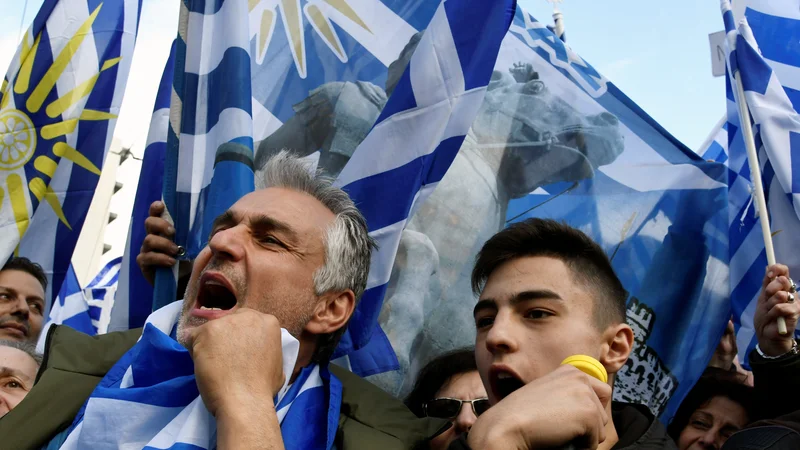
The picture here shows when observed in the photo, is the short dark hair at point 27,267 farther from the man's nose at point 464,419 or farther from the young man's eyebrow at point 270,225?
the man's nose at point 464,419

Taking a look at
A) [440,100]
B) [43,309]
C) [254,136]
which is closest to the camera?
[440,100]

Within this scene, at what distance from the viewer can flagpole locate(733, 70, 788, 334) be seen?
345cm

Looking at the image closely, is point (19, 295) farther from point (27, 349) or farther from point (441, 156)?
point (441, 156)

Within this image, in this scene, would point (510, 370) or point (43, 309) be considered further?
point (43, 309)

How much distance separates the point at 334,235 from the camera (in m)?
3.00

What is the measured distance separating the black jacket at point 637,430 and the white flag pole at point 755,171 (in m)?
1.11

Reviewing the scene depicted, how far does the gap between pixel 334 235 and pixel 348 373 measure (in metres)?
0.48

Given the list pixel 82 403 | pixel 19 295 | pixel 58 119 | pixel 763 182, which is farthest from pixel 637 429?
pixel 19 295

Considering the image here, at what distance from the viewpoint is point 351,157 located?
3537 mm

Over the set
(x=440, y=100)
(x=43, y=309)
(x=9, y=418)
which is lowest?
(x=43, y=309)

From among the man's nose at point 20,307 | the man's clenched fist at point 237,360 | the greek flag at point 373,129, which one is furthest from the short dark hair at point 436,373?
the man's nose at point 20,307

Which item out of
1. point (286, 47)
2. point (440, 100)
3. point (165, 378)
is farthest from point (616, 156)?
point (165, 378)

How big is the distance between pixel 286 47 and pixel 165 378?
193 cm

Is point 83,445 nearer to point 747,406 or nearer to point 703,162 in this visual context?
point 747,406
